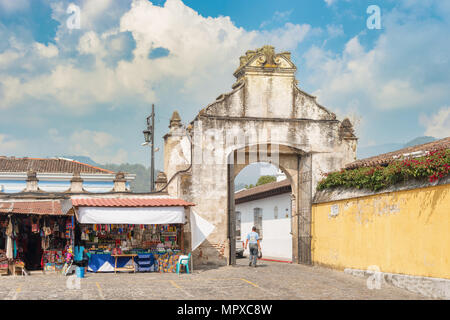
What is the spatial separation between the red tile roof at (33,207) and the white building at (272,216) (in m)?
11.4

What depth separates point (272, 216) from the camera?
30000 mm

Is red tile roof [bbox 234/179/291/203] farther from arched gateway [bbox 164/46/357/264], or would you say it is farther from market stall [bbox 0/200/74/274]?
market stall [bbox 0/200/74/274]

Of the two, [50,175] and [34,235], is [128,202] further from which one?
[50,175]

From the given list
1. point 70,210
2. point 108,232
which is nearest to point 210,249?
point 108,232

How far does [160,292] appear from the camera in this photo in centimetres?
1349

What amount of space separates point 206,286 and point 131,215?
13.5ft

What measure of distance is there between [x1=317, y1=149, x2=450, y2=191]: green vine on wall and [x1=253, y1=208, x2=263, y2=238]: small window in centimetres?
1283

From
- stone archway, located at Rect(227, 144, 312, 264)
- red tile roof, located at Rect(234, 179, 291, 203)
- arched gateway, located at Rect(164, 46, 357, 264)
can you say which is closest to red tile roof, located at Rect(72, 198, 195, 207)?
arched gateway, located at Rect(164, 46, 357, 264)

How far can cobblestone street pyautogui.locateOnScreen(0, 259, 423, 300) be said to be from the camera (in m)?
12.9

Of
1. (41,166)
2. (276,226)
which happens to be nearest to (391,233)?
(276,226)

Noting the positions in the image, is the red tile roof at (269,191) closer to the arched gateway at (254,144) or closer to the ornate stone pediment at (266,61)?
the arched gateway at (254,144)

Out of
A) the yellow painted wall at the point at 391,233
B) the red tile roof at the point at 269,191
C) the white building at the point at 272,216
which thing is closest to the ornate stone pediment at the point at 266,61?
the yellow painted wall at the point at 391,233
